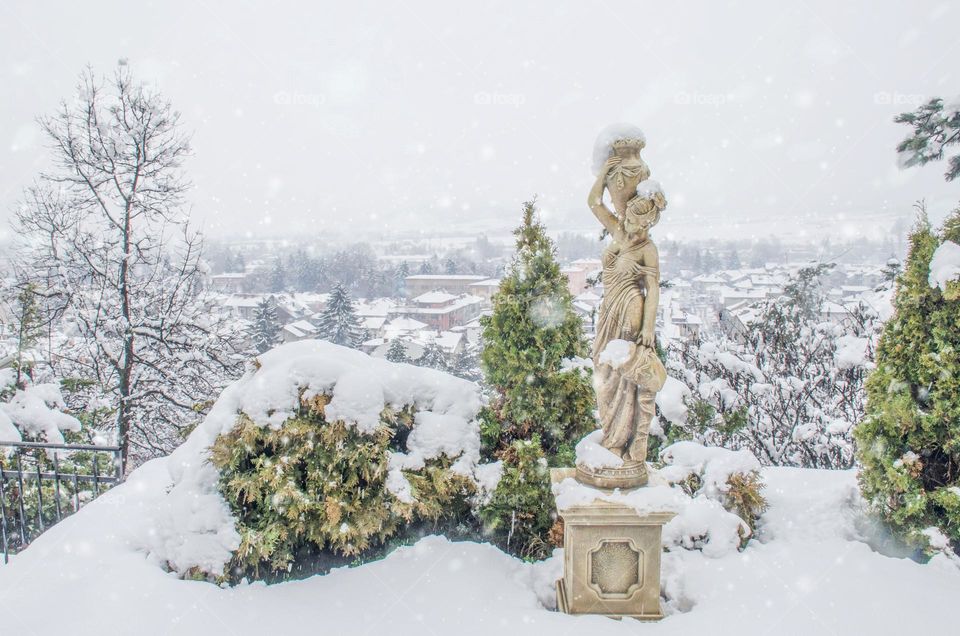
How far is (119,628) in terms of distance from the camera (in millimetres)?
3221

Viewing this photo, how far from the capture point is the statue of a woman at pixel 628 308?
332 centimetres

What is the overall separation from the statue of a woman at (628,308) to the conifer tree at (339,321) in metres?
16.2

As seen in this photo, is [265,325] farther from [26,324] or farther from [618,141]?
[618,141]

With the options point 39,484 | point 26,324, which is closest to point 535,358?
point 39,484

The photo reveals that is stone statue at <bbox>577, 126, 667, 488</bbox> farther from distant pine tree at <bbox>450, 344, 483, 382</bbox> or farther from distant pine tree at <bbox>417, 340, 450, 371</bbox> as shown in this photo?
distant pine tree at <bbox>417, 340, 450, 371</bbox>

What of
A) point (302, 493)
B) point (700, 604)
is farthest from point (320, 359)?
point (700, 604)

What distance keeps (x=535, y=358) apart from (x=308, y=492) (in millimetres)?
2231

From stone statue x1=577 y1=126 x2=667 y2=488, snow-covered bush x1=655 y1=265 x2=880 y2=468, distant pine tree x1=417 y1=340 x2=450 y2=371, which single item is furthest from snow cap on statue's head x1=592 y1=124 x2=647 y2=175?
distant pine tree x1=417 y1=340 x2=450 y2=371

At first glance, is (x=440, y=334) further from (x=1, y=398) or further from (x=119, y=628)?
(x=119, y=628)

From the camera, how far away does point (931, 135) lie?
5949 millimetres

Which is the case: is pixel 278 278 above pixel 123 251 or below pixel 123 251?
below

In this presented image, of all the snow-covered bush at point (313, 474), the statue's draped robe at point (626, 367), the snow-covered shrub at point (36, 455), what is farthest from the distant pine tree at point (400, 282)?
the statue's draped robe at point (626, 367)

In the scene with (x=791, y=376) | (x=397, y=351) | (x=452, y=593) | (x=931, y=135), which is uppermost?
(x=931, y=135)

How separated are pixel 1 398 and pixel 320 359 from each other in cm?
549
